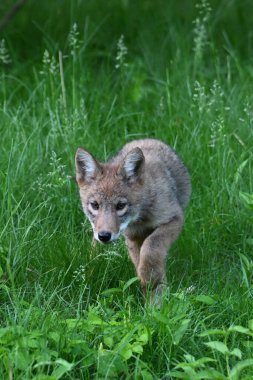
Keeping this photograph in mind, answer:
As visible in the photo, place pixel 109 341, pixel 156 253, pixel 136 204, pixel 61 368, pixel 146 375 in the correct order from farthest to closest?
pixel 136 204 < pixel 156 253 < pixel 109 341 < pixel 146 375 < pixel 61 368

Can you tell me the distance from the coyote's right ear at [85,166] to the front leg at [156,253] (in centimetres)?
56

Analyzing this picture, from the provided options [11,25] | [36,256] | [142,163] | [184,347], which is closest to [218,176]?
[142,163]

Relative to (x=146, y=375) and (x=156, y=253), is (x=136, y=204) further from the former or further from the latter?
(x=146, y=375)

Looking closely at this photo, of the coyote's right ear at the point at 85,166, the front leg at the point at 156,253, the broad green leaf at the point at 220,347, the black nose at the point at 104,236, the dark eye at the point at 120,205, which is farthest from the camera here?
the coyote's right ear at the point at 85,166

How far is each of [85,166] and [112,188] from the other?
28cm

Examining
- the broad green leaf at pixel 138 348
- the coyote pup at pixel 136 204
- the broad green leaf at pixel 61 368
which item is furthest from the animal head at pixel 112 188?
the broad green leaf at pixel 61 368

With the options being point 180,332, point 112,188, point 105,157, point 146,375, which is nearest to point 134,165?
point 112,188

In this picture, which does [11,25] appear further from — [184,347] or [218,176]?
[184,347]

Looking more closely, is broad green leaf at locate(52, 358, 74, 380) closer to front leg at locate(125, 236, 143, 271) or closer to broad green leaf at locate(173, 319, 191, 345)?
broad green leaf at locate(173, 319, 191, 345)

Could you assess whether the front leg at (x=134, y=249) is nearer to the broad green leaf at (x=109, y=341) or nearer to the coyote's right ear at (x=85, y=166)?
the coyote's right ear at (x=85, y=166)

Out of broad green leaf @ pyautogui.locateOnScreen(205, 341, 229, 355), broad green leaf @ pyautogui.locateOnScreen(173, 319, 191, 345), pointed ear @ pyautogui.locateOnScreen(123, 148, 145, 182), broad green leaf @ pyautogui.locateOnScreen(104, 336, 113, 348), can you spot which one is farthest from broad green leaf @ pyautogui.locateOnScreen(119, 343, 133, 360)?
pointed ear @ pyautogui.locateOnScreen(123, 148, 145, 182)

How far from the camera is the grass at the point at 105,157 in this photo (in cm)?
550

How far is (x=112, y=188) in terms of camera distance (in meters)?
6.77

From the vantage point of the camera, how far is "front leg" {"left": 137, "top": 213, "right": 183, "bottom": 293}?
659 cm
